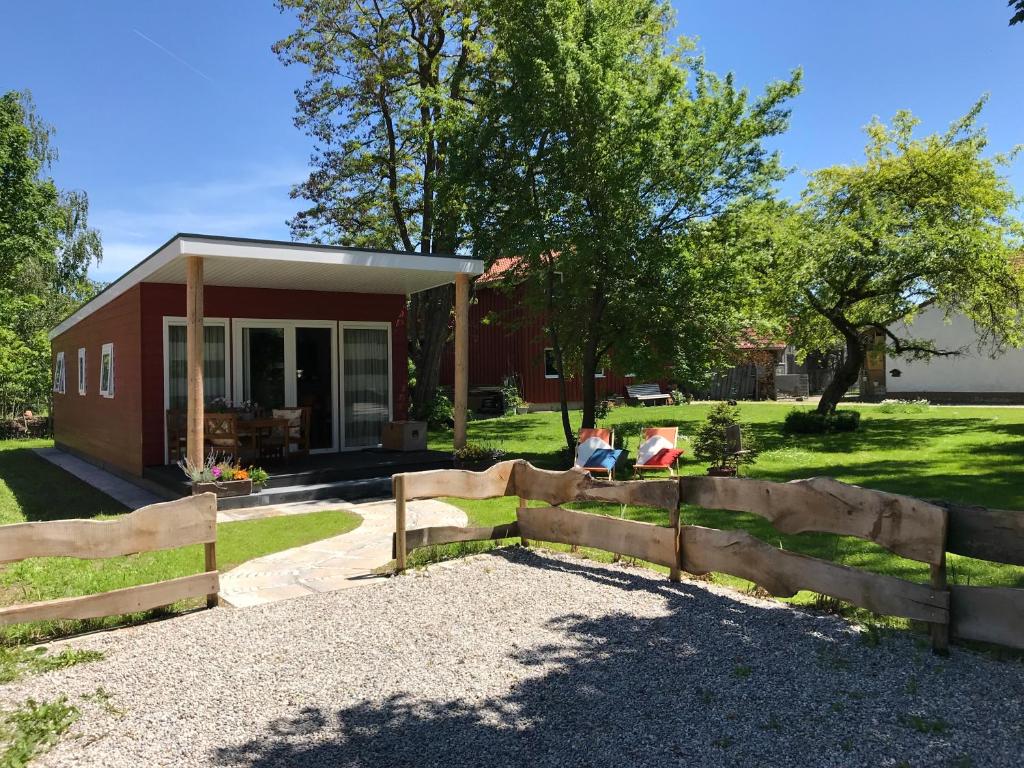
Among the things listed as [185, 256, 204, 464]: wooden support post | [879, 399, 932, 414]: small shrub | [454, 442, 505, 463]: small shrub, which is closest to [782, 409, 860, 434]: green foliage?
[879, 399, 932, 414]: small shrub

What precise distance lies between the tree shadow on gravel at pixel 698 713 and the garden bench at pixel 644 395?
19931 mm

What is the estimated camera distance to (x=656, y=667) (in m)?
3.61

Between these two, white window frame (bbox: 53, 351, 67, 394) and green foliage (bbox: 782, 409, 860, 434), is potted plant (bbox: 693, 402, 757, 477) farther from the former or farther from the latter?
white window frame (bbox: 53, 351, 67, 394)

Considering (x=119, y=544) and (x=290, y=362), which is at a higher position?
(x=290, y=362)

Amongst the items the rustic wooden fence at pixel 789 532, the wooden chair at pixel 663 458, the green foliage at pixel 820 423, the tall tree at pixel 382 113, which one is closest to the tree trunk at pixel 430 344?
the tall tree at pixel 382 113

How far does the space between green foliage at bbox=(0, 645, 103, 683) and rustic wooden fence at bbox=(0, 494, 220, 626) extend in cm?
16

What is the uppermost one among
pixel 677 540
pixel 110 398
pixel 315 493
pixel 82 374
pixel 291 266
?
pixel 291 266

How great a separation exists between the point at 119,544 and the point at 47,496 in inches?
282

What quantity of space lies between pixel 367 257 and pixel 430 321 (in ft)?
33.1

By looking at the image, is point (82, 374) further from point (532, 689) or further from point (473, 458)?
point (532, 689)

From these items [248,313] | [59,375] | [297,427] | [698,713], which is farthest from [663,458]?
[59,375]

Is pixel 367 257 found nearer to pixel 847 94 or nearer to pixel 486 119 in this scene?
pixel 486 119

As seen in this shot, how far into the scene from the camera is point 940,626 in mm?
3576

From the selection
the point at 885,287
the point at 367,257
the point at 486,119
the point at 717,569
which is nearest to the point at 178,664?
the point at 717,569
